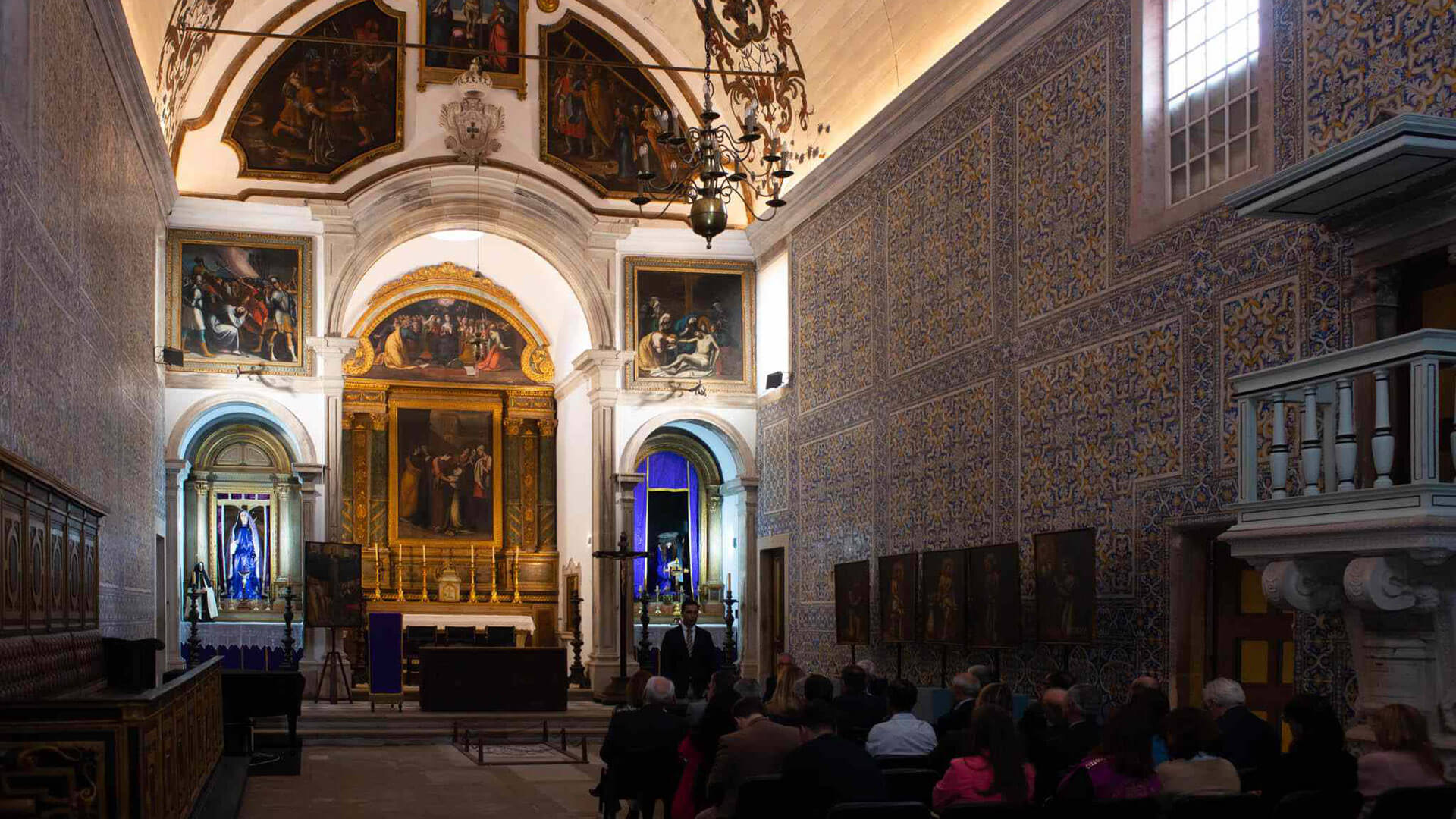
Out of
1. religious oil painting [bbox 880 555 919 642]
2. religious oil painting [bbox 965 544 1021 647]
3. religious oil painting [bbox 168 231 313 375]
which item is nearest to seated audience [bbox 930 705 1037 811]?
religious oil painting [bbox 965 544 1021 647]

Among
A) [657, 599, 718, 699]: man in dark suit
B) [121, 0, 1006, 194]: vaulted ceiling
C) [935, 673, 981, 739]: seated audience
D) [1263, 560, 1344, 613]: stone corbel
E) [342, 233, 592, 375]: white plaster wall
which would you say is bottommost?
[657, 599, 718, 699]: man in dark suit

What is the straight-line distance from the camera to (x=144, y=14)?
1689cm

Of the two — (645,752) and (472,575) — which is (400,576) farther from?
(645,752)

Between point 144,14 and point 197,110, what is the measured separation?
185 inches

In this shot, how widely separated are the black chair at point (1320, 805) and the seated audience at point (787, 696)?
3451mm

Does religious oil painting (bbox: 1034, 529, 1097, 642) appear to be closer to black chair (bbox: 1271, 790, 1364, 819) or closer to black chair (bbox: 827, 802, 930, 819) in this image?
black chair (bbox: 1271, 790, 1364, 819)

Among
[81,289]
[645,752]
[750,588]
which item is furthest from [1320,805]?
[750,588]

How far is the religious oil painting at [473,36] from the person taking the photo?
22.7 m

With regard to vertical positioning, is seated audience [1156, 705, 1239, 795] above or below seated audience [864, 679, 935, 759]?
above

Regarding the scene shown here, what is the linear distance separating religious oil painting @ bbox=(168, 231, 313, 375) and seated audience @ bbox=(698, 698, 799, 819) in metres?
15.8

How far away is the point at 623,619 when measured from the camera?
22438 millimetres

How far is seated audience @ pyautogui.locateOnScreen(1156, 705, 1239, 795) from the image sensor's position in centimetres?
648

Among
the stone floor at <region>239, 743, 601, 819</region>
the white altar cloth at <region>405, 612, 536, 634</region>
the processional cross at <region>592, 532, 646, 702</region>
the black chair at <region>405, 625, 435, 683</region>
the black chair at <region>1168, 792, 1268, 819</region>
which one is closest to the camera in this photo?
the black chair at <region>1168, 792, 1268, 819</region>

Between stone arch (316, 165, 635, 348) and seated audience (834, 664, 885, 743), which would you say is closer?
seated audience (834, 664, 885, 743)
